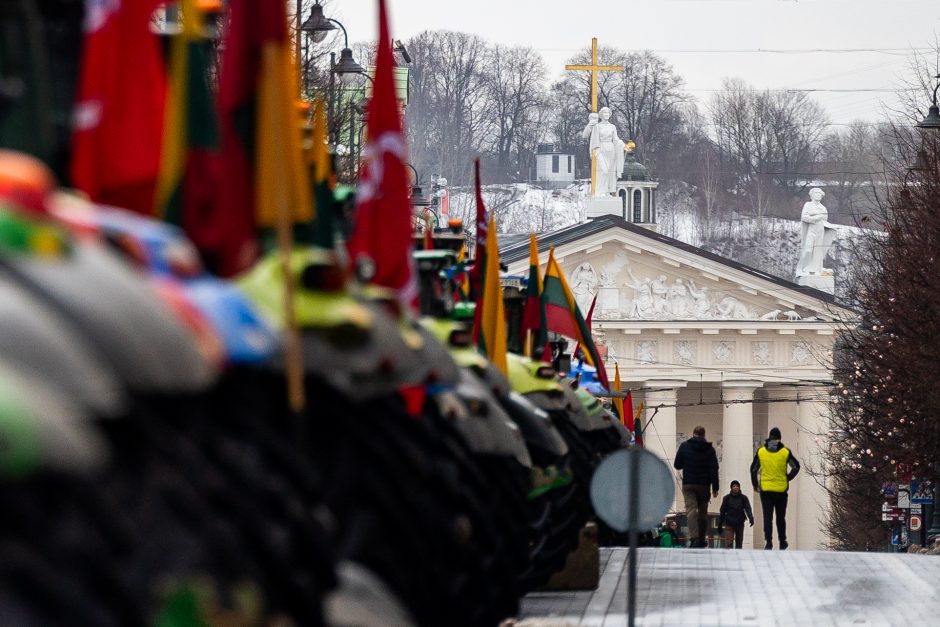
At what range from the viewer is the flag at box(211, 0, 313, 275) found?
7613 millimetres

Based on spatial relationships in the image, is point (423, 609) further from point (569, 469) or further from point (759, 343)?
point (759, 343)

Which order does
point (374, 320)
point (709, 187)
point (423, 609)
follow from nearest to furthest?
point (374, 320) < point (423, 609) < point (709, 187)

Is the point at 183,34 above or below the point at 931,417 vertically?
above

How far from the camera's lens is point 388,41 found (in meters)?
10.6

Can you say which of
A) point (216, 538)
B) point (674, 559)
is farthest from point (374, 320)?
point (674, 559)

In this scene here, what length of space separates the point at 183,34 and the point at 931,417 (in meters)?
23.6

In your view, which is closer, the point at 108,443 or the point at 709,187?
the point at 108,443

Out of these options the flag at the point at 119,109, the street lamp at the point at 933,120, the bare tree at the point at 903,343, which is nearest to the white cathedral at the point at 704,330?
the bare tree at the point at 903,343

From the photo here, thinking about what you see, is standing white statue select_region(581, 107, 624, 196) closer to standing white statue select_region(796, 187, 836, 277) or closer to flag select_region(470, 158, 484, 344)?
standing white statue select_region(796, 187, 836, 277)

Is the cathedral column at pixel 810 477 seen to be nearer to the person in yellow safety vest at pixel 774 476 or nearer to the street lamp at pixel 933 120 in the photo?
the person in yellow safety vest at pixel 774 476

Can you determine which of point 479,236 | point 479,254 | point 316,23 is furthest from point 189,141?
point 316,23

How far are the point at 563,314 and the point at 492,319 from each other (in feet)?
22.2

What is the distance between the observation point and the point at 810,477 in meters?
69.1

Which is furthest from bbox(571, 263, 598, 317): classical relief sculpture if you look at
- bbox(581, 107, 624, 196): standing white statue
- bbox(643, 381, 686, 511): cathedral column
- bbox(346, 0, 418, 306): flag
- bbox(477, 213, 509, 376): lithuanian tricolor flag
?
bbox(346, 0, 418, 306): flag
